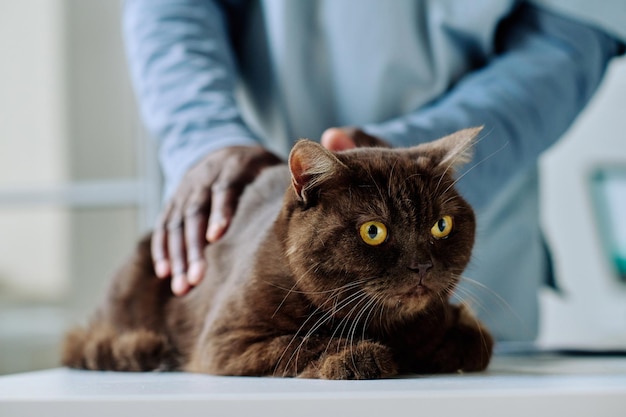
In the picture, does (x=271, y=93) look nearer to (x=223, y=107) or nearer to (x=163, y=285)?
(x=223, y=107)

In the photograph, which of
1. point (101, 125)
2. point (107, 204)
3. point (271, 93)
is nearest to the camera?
point (271, 93)

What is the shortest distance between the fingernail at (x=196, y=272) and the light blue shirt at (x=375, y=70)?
8.9 inches

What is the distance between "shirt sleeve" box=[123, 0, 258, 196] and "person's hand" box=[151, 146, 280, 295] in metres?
0.07

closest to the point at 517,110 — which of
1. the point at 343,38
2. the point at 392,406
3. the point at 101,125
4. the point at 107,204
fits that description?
→ the point at 343,38

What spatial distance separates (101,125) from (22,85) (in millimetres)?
343

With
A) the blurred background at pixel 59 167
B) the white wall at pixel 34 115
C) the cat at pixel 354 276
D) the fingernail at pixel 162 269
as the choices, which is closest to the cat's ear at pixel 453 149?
the cat at pixel 354 276

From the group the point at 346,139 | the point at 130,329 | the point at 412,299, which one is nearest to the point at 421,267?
the point at 412,299

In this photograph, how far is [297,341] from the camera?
840mm

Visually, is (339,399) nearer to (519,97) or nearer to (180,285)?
(180,285)

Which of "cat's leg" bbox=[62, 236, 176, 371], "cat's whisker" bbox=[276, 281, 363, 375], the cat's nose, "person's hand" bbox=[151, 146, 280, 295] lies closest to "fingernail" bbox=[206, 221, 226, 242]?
"person's hand" bbox=[151, 146, 280, 295]

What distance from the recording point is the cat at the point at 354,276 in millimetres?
786

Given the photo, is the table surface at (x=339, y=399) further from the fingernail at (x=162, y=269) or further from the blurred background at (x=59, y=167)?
the blurred background at (x=59, y=167)

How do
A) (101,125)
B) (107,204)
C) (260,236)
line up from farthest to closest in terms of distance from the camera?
(101,125) < (107,204) < (260,236)

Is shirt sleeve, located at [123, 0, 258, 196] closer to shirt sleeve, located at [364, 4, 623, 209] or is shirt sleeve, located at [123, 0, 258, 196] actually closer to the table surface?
shirt sleeve, located at [364, 4, 623, 209]
